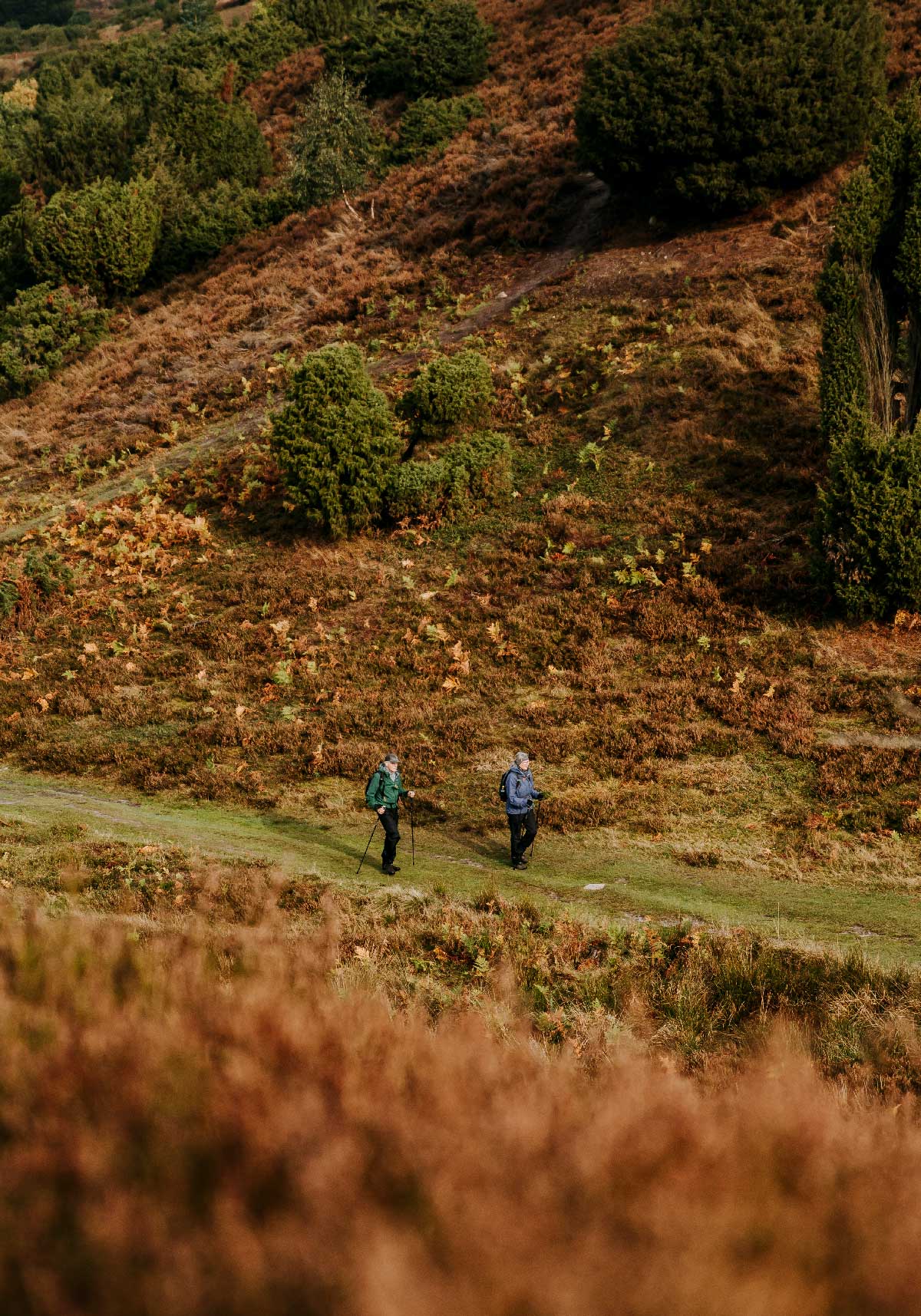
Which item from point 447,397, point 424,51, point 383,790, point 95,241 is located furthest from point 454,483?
point 424,51

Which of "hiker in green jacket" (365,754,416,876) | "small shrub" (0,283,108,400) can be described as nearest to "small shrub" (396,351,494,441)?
"hiker in green jacket" (365,754,416,876)

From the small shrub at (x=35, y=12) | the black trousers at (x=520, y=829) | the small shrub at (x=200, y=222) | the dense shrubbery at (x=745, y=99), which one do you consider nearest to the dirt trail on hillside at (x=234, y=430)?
the dense shrubbery at (x=745, y=99)

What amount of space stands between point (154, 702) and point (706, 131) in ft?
72.9

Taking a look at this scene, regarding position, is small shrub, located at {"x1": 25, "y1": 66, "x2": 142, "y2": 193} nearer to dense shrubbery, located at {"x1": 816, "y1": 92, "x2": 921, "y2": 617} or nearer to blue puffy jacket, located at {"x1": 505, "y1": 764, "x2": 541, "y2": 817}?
dense shrubbery, located at {"x1": 816, "y1": 92, "x2": 921, "y2": 617}

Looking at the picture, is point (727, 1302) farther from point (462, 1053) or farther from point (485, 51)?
point (485, 51)

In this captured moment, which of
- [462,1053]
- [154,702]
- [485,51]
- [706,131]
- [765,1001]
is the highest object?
[485,51]

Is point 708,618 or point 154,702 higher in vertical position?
point 708,618

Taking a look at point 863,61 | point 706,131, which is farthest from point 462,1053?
point 863,61

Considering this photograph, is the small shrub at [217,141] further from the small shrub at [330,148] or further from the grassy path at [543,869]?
the grassy path at [543,869]

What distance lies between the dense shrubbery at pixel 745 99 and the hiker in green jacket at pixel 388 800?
22.2 meters

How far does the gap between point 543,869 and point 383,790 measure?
227 centimetres

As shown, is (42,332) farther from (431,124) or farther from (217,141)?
(431,124)

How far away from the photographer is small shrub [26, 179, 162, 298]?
3728cm

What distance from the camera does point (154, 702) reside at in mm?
16672
